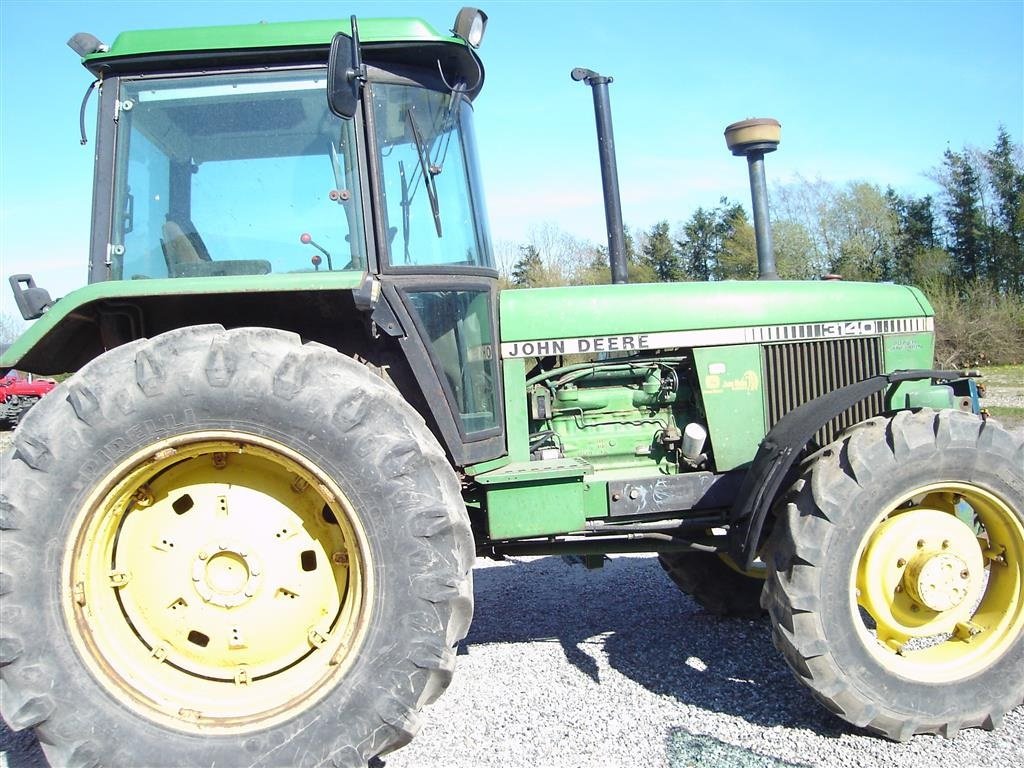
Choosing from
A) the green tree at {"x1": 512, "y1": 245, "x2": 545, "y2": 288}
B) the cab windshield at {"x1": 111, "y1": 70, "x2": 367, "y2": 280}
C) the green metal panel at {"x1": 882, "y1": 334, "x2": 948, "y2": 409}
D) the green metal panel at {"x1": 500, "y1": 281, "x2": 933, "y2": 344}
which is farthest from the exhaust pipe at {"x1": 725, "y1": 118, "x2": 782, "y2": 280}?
the green tree at {"x1": 512, "y1": 245, "x2": 545, "y2": 288}

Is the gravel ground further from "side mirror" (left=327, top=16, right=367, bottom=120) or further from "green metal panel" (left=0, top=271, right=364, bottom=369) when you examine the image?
"side mirror" (left=327, top=16, right=367, bottom=120)

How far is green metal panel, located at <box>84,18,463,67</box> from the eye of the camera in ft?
9.71

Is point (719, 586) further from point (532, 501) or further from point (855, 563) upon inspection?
point (532, 501)

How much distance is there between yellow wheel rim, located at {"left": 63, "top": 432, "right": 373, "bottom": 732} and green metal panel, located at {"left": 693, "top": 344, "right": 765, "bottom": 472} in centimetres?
172

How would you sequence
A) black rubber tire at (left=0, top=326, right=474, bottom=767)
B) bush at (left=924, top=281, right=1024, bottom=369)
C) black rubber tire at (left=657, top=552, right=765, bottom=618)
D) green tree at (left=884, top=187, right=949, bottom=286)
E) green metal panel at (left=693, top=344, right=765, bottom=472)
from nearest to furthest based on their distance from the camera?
1. black rubber tire at (left=0, top=326, right=474, bottom=767)
2. green metal panel at (left=693, top=344, right=765, bottom=472)
3. black rubber tire at (left=657, top=552, right=765, bottom=618)
4. bush at (left=924, top=281, right=1024, bottom=369)
5. green tree at (left=884, top=187, right=949, bottom=286)

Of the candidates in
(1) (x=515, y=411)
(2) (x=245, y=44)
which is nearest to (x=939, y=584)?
(1) (x=515, y=411)

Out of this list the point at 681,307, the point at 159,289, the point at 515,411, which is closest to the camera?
the point at 159,289

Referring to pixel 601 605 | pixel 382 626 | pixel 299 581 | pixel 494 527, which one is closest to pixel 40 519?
pixel 299 581

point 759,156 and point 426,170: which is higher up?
point 759,156

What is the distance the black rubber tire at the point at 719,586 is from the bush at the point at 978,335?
16795 mm

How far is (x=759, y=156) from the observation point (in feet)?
13.9

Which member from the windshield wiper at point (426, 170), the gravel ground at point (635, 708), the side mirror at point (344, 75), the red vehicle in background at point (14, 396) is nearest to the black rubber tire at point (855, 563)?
the gravel ground at point (635, 708)

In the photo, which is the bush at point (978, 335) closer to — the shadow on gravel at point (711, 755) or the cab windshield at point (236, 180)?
the shadow on gravel at point (711, 755)

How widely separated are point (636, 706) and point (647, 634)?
31.8 inches
